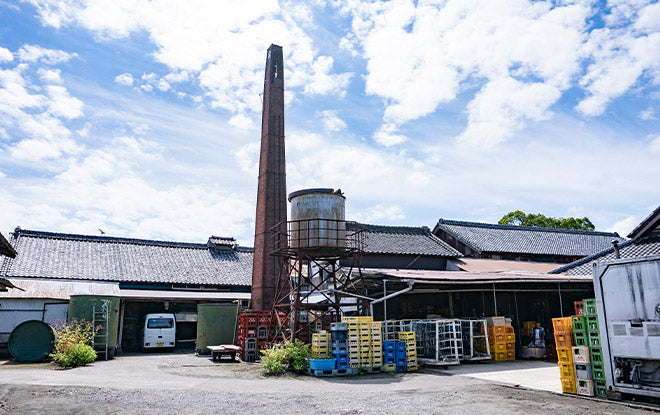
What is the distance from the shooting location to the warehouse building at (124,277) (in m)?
18.7

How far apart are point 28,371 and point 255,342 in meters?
6.74

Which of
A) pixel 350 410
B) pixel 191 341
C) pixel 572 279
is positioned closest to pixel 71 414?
pixel 350 410

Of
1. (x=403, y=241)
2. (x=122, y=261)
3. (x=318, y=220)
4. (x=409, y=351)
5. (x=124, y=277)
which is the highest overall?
(x=403, y=241)

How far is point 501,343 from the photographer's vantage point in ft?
50.8

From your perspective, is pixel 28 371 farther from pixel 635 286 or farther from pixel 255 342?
pixel 635 286

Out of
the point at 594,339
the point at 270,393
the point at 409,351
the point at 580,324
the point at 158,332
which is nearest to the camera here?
the point at 594,339

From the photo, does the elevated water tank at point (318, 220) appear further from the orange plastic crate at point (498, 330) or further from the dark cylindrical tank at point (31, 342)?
the dark cylindrical tank at point (31, 342)

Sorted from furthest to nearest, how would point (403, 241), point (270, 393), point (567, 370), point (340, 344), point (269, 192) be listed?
point (403, 241) → point (269, 192) → point (340, 344) → point (270, 393) → point (567, 370)

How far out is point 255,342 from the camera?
53.5ft

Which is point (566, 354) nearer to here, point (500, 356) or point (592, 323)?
point (592, 323)

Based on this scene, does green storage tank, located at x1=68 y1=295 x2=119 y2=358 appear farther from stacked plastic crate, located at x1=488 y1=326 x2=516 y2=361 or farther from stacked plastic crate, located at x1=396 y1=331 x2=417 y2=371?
stacked plastic crate, located at x1=488 y1=326 x2=516 y2=361

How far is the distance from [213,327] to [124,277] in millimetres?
8632

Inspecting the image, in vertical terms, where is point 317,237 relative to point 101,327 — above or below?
above

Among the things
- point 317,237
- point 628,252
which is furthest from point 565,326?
point 628,252
